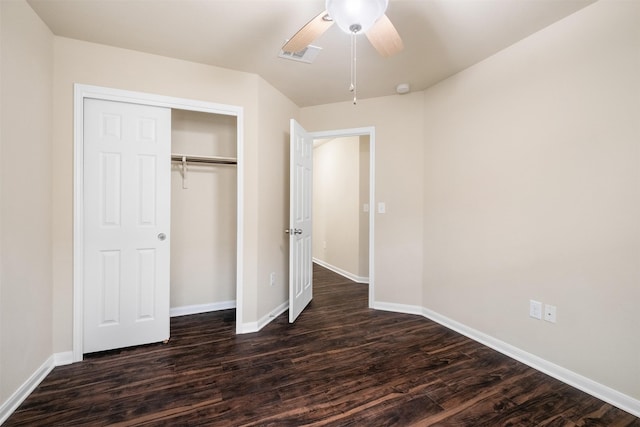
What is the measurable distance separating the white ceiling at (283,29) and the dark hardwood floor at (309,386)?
2.42 m

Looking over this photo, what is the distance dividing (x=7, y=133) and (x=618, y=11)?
142 inches

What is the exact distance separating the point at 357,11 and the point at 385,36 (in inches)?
11.9

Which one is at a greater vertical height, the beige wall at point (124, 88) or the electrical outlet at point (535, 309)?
the beige wall at point (124, 88)

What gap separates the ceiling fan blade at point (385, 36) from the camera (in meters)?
1.46

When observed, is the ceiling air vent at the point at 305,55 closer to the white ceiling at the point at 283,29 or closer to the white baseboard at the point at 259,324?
the white ceiling at the point at 283,29

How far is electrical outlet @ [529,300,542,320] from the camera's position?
2.00 m

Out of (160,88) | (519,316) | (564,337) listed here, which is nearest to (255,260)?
(160,88)

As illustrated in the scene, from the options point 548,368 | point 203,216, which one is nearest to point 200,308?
point 203,216

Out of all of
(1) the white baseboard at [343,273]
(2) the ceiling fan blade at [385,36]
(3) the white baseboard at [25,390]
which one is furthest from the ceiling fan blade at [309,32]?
(1) the white baseboard at [343,273]

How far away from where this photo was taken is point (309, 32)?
154 centimetres

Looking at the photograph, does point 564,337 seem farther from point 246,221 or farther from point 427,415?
point 246,221

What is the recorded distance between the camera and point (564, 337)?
186 cm

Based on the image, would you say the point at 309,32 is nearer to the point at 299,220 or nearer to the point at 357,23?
the point at 357,23

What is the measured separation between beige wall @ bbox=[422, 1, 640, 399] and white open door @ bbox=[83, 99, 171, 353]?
2.67m
